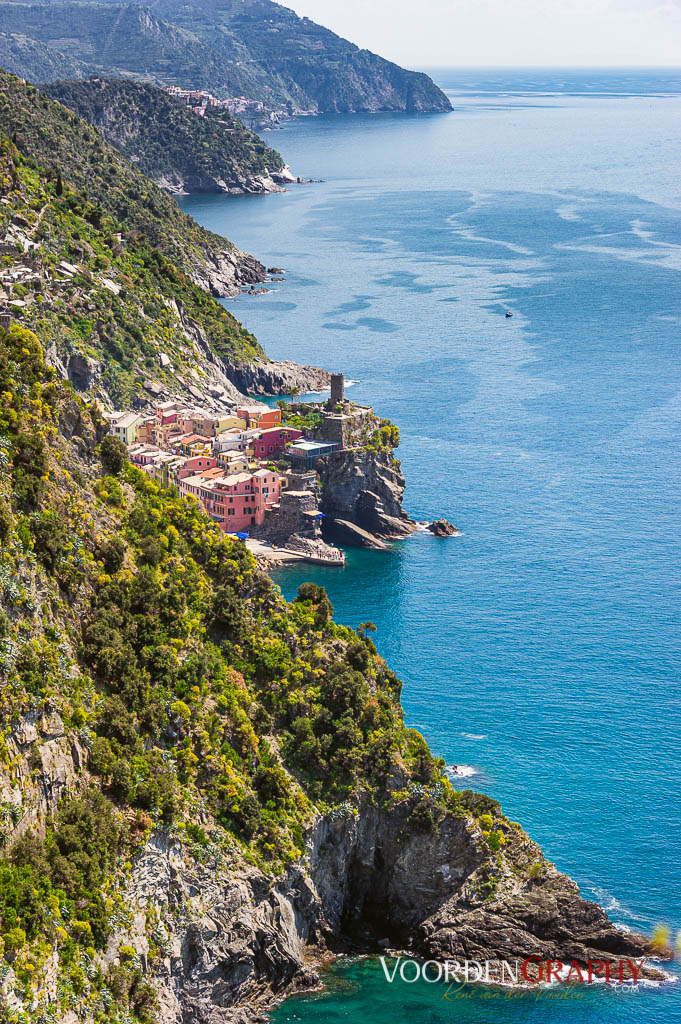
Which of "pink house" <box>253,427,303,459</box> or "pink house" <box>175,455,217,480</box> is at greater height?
"pink house" <box>253,427,303,459</box>

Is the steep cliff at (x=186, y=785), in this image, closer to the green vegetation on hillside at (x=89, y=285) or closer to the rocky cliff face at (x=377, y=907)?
the rocky cliff face at (x=377, y=907)

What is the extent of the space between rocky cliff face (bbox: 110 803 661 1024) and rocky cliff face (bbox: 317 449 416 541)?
209ft

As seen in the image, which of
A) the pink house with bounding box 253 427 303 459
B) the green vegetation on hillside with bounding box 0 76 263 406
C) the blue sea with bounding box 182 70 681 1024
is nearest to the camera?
the blue sea with bounding box 182 70 681 1024

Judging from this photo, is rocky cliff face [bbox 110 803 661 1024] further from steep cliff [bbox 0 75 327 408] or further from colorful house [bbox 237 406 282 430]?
steep cliff [bbox 0 75 327 408]

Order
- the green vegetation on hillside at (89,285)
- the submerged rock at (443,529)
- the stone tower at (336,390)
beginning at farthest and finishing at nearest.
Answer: the green vegetation on hillside at (89,285) < the stone tower at (336,390) < the submerged rock at (443,529)

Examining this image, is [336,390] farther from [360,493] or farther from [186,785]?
[186,785]

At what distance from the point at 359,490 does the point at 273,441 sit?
10.5 m

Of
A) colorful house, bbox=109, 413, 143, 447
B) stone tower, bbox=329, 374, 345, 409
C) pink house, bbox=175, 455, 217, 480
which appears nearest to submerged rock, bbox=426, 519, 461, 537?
stone tower, bbox=329, 374, 345, 409

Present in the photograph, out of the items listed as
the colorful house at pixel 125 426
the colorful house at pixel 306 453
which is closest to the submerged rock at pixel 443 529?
the colorful house at pixel 306 453

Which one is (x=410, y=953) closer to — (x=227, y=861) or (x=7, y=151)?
(x=227, y=861)

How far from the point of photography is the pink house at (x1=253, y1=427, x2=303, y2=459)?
447 feet

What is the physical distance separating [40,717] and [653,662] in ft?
208

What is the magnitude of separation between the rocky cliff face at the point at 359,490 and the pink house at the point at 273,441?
4.60m

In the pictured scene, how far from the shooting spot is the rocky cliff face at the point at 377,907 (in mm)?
60656
